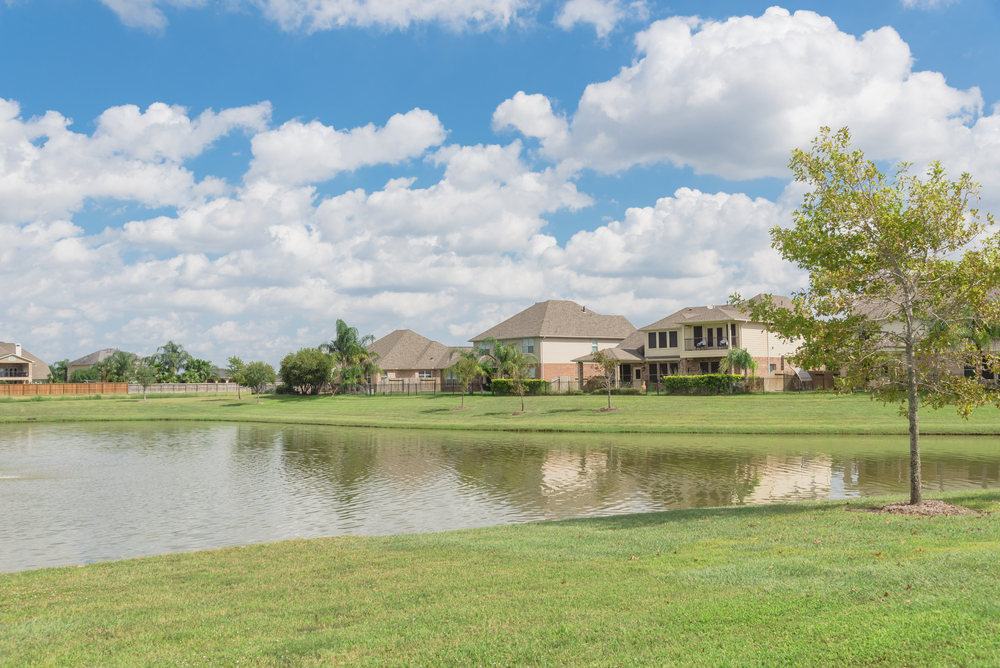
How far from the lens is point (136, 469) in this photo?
26656 millimetres

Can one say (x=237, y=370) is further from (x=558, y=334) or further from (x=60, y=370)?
(x=60, y=370)

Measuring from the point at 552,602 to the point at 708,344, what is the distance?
187ft

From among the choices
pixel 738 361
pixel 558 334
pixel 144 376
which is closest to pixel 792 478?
pixel 738 361

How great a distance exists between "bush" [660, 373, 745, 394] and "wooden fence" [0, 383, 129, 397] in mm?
74316

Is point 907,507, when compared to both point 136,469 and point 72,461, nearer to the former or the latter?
point 136,469

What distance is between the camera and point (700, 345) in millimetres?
62375

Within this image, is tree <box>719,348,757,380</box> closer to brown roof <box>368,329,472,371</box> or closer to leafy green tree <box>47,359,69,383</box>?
brown roof <box>368,329,472,371</box>

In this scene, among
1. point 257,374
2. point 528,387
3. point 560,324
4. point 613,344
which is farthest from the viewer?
point 257,374

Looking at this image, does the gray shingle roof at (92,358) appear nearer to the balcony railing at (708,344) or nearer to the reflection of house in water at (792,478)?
the balcony railing at (708,344)

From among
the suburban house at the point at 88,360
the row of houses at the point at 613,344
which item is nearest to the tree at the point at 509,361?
the row of houses at the point at 613,344

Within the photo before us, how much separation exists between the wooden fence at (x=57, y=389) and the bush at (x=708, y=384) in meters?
74.3

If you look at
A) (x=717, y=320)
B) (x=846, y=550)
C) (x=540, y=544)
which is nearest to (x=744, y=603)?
(x=846, y=550)

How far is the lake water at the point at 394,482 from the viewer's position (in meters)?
16.1

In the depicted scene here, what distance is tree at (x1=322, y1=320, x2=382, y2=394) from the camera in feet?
262
